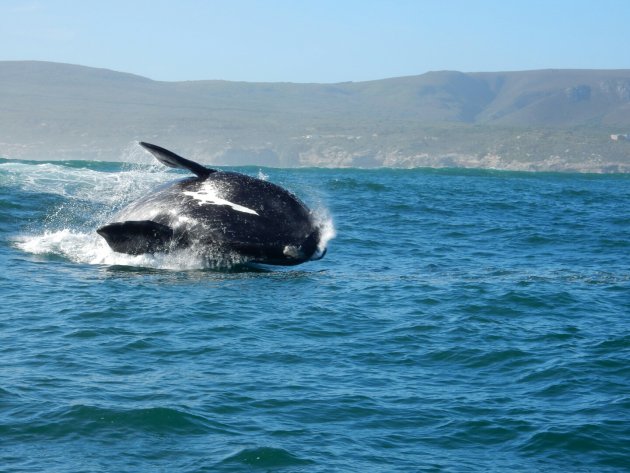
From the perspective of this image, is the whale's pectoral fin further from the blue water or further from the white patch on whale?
the white patch on whale

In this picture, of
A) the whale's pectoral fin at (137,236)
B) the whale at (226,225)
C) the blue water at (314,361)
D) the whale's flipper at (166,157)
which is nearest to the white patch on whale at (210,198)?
the whale at (226,225)

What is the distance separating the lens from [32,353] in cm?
1393

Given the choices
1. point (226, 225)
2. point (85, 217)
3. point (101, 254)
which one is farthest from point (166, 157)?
point (85, 217)

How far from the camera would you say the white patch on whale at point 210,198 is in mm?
19766

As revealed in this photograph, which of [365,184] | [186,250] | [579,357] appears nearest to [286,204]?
[186,250]

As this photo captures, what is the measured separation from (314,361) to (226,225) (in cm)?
610

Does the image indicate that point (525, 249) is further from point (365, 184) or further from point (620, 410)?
point (365, 184)

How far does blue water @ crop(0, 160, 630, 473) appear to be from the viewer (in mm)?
10836

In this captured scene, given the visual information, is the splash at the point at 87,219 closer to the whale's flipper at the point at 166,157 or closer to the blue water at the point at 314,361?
the blue water at the point at 314,361

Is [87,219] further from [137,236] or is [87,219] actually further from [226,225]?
[226,225]

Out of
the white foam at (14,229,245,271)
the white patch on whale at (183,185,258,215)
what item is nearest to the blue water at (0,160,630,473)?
the white foam at (14,229,245,271)

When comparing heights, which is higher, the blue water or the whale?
the whale

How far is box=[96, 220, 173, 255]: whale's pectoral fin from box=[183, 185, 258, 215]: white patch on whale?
0.95 meters

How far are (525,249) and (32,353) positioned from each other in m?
17.6
